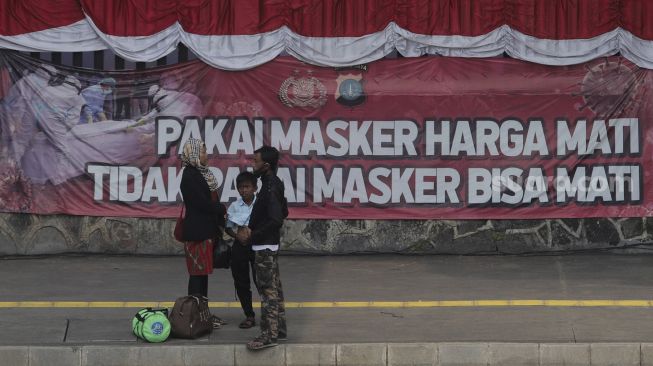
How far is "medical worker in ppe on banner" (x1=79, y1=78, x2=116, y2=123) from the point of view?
42.2 ft

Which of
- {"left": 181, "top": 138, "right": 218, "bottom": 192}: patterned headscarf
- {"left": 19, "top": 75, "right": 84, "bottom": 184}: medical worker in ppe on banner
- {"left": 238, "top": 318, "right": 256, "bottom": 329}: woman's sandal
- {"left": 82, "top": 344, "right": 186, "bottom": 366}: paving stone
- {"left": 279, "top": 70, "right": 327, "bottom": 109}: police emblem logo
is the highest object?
{"left": 279, "top": 70, "right": 327, "bottom": 109}: police emblem logo

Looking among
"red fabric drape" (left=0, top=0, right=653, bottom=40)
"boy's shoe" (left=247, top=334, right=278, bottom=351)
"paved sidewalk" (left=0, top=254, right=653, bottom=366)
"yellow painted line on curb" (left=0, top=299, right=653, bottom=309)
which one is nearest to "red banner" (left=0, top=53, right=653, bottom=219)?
"red fabric drape" (left=0, top=0, right=653, bottom=40)

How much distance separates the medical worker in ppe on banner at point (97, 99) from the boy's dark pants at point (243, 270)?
15.2 ft

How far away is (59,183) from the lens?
42.1ft

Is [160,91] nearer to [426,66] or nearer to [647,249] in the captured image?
[426,66]

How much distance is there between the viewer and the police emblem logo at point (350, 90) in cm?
1275

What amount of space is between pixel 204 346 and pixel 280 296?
28.7 inches

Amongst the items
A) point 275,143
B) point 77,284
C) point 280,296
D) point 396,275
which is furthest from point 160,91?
point 280,296

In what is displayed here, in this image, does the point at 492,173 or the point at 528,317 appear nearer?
the point at 528,317

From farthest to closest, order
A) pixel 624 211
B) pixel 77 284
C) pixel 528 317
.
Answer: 1. pixel 624 211
2. pixel 77 284
3. pixel 528 317

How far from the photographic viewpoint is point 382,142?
1277 centimetres

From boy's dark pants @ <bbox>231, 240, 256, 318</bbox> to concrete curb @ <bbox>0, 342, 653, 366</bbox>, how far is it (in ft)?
2.58

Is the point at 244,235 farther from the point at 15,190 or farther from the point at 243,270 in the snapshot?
the point at 15,190

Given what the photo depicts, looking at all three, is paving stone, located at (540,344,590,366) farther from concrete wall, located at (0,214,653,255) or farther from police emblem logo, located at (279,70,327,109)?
police emblem logo, located at (279,70,327,109)
